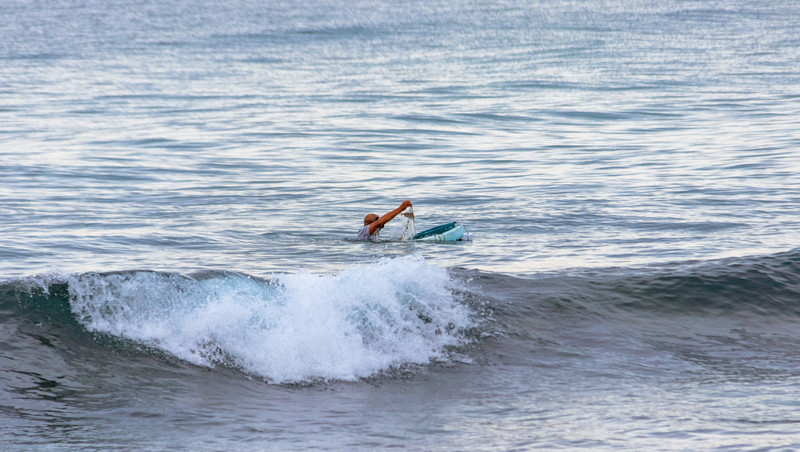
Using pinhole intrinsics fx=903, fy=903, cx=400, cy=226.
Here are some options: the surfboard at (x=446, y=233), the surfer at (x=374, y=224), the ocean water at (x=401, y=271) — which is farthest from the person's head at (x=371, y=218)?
the surfboard at (x=446, y=233)

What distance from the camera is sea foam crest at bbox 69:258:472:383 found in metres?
8.28

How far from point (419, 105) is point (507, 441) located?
2235 cm

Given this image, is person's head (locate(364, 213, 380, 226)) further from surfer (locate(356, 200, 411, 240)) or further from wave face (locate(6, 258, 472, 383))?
wave face (locate(6, 258, 472, 383))

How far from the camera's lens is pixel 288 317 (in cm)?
880

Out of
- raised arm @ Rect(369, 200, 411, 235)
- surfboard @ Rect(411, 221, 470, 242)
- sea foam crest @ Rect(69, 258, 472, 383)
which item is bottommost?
sea foam crest @ Rect(69, 258, 472, 383)

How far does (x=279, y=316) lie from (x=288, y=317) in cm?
10

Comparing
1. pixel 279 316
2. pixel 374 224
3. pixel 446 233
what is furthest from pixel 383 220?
pixel 279 316

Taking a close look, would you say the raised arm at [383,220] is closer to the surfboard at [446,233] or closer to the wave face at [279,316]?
the surfboard at [446,233]

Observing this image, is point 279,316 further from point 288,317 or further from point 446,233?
point 446,233

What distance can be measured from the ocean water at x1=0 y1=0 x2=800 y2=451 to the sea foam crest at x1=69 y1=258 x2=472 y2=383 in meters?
0.03

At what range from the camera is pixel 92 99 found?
29391 mm

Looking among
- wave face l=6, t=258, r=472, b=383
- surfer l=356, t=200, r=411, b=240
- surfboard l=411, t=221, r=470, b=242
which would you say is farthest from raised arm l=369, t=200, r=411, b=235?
wave face l=6, t=258, r=472, b=383

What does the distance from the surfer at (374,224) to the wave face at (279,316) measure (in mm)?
2824

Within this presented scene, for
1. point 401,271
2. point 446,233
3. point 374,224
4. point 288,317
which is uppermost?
point 374,224
